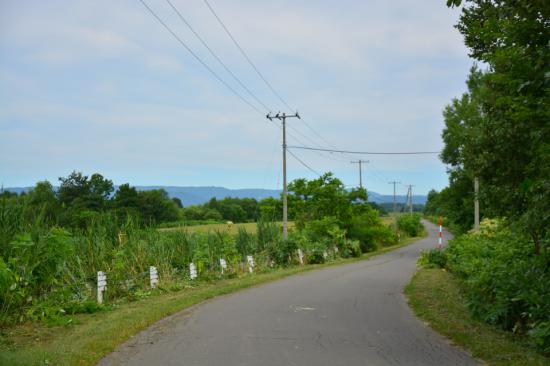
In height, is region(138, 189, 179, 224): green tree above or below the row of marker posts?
above

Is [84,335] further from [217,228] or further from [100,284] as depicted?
[217,228]

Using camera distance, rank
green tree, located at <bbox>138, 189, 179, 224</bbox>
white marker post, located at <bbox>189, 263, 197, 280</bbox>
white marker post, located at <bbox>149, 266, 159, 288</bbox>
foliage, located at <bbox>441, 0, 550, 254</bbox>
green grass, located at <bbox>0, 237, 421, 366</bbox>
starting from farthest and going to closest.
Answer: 1. green tree, located at <bbox>138, 189, 179, 224</bbox>
2. white marker post, located at <bbox>189, 263, 197, 280</bbox>
3. white marker post, located at <bbox>149, 266, 159, 288</bbox>
4. green grass, located at <bbox>0, 237, 421, 366</bbox>
5. foliage, located at <bbox>441, 0, 550, 254</bbox>

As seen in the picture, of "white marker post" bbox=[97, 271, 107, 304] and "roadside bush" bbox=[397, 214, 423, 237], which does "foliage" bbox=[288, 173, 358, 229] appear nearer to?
"white marker post" bbox=[97, 271, 107, 304]

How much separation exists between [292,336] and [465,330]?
3.02 meters

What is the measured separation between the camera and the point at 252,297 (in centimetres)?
1422

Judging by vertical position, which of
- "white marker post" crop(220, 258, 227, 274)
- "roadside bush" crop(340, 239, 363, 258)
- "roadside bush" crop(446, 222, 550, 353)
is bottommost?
"roadside bush" crop(340, 239, 363, 258)

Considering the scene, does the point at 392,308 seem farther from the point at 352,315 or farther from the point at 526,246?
the point at 526,246

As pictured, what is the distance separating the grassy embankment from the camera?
6.90 m

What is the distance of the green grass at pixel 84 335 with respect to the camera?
6.89m

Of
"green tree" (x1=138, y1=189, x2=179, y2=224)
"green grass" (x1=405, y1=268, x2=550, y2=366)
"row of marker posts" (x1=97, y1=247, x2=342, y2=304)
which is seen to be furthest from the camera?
"green tree" (x1=138, y1=189, x2=179, y2=224)

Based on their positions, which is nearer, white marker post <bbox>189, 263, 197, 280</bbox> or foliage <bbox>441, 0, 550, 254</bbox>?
foliage <bbox>441, 0, 550, 254</bbox>

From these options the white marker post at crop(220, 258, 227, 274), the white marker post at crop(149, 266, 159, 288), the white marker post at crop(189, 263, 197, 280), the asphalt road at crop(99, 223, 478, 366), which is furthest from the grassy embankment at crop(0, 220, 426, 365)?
the white marker post at crop(220, 258, 227, 274)

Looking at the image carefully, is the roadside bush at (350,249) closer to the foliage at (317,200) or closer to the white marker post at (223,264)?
the foliage at (317,200)

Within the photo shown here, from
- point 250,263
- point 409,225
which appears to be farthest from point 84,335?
point 409,225
